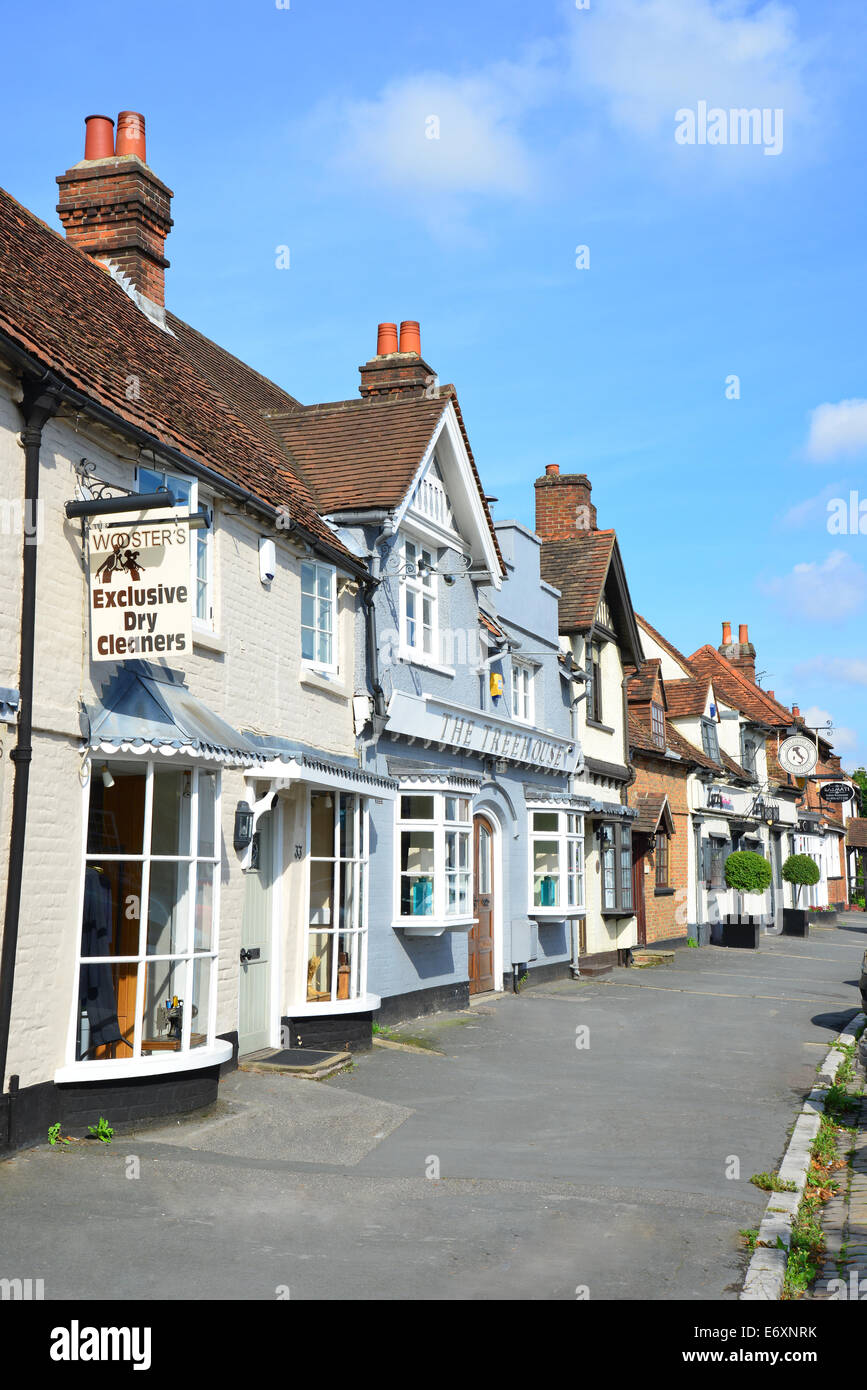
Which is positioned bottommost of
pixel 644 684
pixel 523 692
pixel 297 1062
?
pixel 297 1062

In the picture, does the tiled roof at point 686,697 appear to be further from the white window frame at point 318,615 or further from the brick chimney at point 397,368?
the white window frame at point 318,615

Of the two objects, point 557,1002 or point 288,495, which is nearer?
point 288,495

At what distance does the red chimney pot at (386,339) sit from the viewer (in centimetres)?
1752

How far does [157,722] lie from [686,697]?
26.2m

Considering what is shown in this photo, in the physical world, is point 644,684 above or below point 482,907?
above

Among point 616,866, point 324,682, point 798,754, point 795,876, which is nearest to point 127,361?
point 324,682

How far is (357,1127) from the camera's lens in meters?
9.34

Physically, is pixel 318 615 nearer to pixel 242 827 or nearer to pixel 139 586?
pixel 242 827

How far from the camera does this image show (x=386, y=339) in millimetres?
17594

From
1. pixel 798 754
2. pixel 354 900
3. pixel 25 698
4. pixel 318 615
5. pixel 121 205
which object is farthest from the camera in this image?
pixel 798 754

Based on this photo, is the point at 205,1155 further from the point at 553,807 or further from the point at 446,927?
the point at 553,807

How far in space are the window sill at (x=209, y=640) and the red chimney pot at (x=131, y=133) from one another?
7419 millimetres
